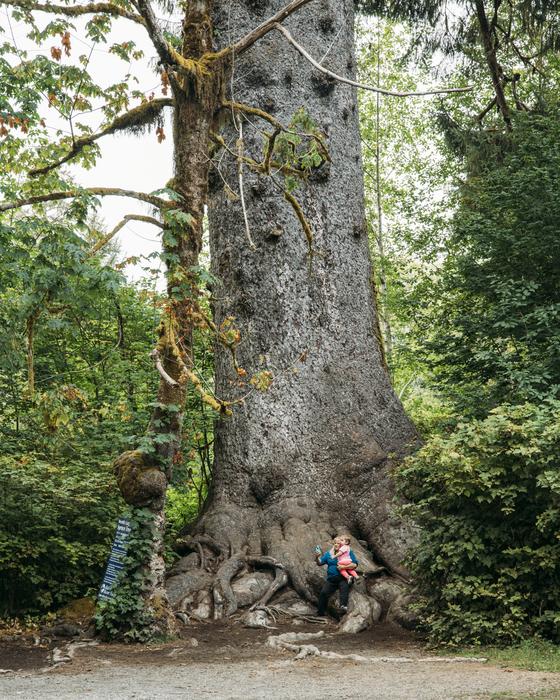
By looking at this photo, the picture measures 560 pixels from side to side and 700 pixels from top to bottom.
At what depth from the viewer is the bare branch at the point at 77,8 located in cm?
888

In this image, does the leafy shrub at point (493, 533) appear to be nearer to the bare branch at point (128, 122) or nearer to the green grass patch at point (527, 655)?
the green grass patch at point (527, 655)

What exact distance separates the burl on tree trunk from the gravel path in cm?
207

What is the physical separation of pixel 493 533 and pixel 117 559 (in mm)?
3681

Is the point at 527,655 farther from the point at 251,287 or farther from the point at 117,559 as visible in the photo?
the point at 251,287

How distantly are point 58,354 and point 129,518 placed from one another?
594cm

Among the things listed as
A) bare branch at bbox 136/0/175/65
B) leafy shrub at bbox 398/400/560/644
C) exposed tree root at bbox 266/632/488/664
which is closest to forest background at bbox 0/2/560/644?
leafy shrub at bbox 398/400/560/644

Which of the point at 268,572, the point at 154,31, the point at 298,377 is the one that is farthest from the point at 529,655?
the point at 154,31

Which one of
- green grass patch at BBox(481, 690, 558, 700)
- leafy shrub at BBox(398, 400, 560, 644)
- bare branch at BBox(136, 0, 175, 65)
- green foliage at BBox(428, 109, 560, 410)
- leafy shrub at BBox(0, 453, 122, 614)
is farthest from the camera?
green foliage at BBox(428, 109, 560, 410)

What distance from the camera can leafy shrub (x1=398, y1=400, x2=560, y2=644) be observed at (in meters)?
7.83

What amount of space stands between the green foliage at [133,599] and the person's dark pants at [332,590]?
2.02 metres

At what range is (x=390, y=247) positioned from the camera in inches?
1074

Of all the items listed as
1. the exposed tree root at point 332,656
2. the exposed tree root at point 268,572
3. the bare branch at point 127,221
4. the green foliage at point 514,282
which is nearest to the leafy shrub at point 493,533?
the exposed tree root at point 332,656

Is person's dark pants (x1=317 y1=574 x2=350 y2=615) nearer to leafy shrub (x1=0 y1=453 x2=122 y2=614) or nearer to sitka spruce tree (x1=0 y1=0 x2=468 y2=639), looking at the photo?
sitka spruce tree (x1=0 y1=0 x2=468 y2=639)

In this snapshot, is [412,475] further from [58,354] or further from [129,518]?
[58,354]
